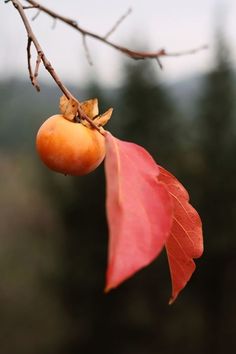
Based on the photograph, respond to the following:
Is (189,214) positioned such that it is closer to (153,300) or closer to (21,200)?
(153,300)

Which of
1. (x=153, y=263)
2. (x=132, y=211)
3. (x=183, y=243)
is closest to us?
(x=132, y=211)

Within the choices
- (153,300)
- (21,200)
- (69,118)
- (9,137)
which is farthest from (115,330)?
(69,118)

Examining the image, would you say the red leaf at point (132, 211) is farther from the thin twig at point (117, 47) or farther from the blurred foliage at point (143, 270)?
the blurred foliage at point (143, 270)

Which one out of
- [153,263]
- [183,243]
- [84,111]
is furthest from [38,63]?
[153,263]

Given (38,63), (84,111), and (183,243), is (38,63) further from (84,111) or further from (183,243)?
(183,243)

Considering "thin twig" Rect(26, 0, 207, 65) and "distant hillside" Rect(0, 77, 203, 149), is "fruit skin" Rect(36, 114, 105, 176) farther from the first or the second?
"distant hillside" Rect(0, 77, 203, 149)

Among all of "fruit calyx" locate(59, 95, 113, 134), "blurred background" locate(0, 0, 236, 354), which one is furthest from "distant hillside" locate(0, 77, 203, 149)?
"fruit calyx" locate(59, 95, 113, 134)

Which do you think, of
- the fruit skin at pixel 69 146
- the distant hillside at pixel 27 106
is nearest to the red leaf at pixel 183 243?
the fruit skin at pixel 69 146
